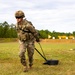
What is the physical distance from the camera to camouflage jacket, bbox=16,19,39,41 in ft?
33.7

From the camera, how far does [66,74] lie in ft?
32.1

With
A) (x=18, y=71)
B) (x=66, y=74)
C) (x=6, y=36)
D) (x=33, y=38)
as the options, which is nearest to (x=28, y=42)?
(x=33, y=38)

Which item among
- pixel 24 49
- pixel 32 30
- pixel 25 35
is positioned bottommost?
pixel 24 49

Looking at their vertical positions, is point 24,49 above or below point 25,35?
below

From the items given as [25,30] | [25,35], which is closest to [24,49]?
[25,35]

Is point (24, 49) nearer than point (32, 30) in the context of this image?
Yes

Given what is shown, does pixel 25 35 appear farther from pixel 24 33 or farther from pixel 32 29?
pixel 32 29

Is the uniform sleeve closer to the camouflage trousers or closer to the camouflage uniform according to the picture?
the camouflage uniform

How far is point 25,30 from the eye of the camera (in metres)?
10.3

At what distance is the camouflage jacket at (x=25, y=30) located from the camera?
33.7 feet

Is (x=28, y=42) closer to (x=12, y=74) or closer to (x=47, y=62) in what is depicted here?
(x=12, y=74)

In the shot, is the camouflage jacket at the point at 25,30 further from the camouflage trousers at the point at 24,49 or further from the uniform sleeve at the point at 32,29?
the camouflage trousers at the point at 24,49

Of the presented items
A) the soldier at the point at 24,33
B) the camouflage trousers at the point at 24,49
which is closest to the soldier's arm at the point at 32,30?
the soldier at the point at 24,33

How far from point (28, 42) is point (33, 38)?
27 centimetres
